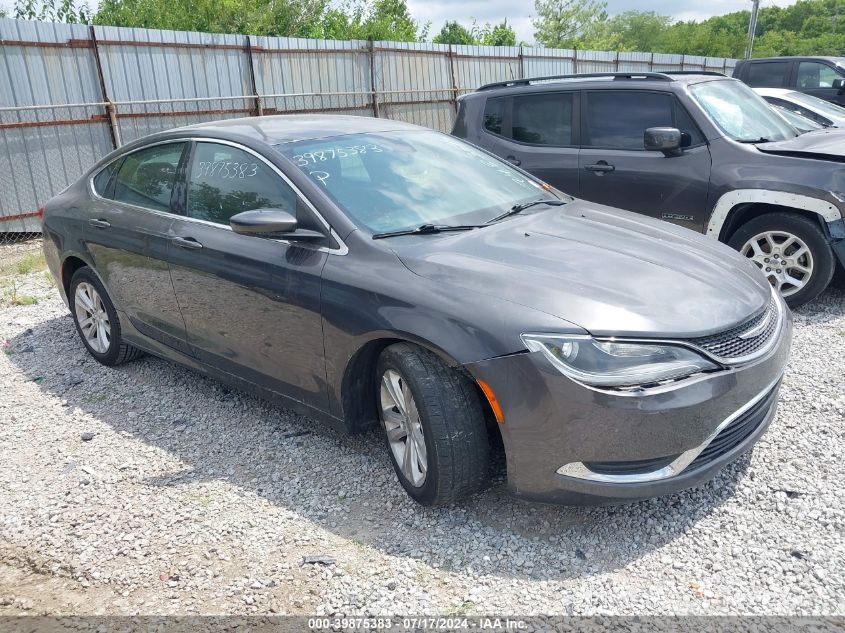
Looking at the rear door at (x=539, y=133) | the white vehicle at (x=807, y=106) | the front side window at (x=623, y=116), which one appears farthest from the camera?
the white vehicle at (x=807, y=106)

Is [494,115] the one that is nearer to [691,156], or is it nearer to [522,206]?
[691,156]

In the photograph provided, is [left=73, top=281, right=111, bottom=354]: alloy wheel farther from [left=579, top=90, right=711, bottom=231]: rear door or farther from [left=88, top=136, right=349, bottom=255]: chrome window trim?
[left=579, top=90, right=711, bottom=231]: rear door

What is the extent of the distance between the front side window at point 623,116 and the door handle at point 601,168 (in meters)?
0.19

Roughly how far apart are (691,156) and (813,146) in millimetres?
934

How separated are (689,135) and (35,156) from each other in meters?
8.32

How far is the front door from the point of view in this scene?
11.2 feet

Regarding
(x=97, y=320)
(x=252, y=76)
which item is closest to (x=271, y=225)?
(x=97, y=320)

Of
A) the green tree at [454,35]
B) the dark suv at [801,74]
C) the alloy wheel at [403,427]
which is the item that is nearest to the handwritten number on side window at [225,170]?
the alloy wheel at [403,427]

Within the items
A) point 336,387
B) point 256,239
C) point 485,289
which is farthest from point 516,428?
point 256,239

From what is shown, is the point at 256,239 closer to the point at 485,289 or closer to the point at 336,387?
the point at 336,387

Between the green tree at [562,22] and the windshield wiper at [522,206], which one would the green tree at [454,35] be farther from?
the windshield wiper at [522,206]

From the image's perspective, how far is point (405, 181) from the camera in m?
3.70

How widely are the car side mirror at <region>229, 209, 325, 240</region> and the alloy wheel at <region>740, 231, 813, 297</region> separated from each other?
154 inches

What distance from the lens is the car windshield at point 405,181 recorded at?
3482 millimetres
